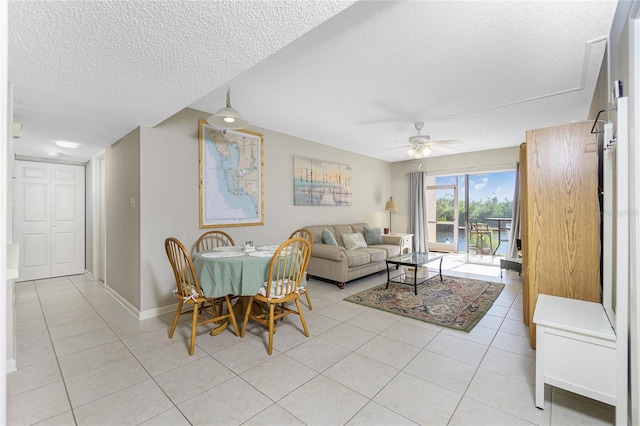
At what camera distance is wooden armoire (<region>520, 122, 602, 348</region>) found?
2.07 m

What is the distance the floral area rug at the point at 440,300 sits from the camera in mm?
3084

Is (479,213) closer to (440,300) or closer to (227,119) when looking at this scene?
(440,300)

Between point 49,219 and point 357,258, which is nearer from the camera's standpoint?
point 357,258

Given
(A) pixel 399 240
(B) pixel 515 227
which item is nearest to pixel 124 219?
(A) pixel 399 240

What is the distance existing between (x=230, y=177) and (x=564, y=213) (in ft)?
11.6

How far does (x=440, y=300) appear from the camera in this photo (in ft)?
11.9

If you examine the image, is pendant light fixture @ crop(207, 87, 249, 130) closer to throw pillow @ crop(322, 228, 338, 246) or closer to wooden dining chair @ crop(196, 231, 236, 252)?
wooden dining chair @ crop(196, 231, 236, 252)

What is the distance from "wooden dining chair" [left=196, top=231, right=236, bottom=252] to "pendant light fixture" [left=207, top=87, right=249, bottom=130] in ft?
4.83

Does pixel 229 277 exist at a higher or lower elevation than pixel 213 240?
lower

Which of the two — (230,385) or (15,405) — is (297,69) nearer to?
(230,385)

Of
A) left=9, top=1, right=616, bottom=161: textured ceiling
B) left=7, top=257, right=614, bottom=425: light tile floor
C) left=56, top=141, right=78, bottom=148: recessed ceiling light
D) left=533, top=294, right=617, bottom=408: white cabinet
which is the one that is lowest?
left=7, top=257, right=614, bottom=425: light tile floor

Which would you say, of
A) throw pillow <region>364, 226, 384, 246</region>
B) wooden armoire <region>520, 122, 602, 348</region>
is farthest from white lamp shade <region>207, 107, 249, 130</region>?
throw pillow <region>364, 226, 384, 246</region>

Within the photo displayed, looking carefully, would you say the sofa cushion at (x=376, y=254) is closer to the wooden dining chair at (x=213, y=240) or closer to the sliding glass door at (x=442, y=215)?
the wooden dining chair at (x=213, y=240)

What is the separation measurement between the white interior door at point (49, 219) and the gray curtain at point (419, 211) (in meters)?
7.08
